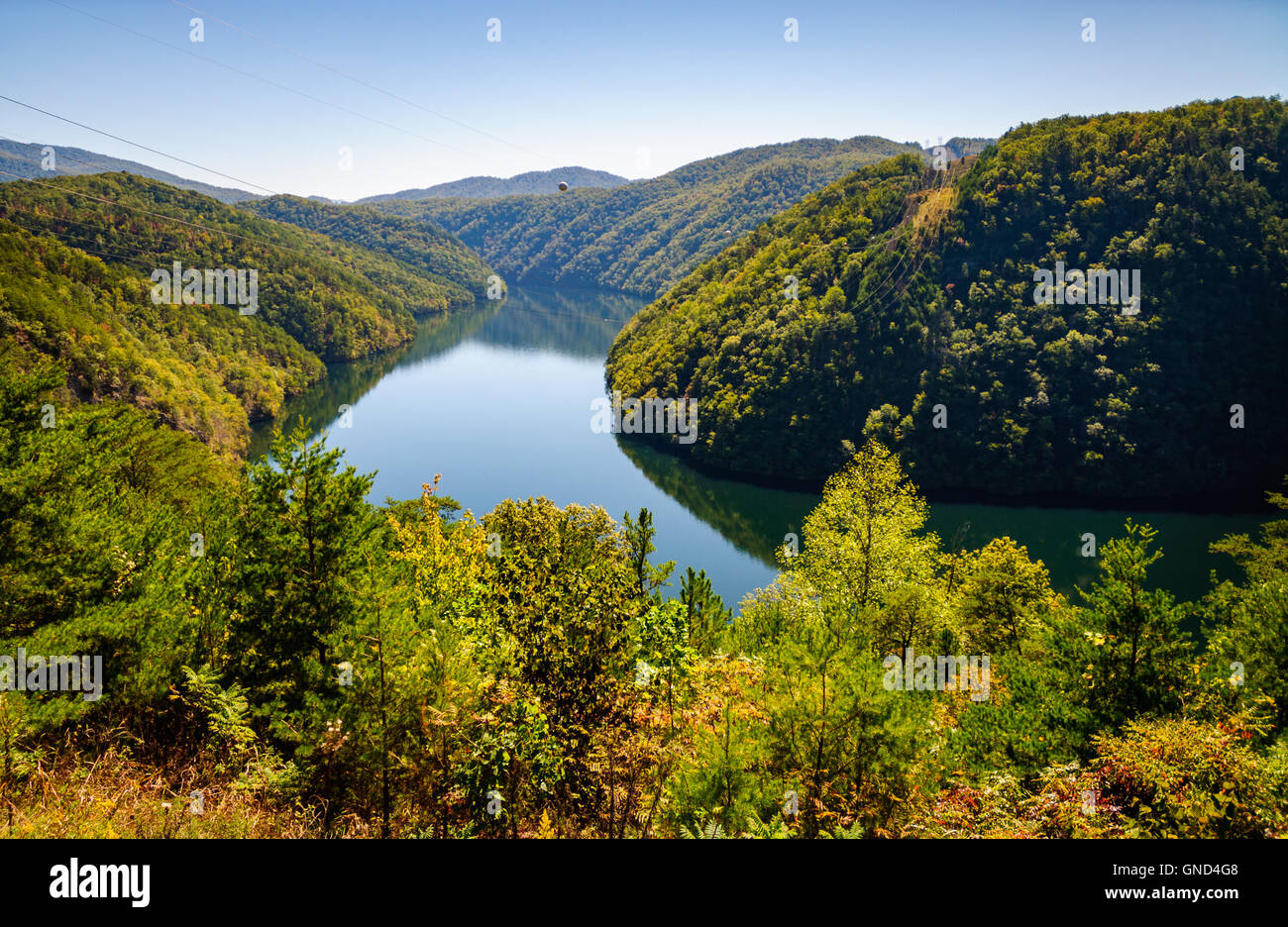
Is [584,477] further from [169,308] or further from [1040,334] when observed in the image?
[169,308]

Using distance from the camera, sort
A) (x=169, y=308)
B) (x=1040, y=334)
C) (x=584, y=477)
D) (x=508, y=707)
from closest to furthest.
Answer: (x=508, y=707) < (x=584, y=477) < (x=1040, y=334) < (x=169, y=308)

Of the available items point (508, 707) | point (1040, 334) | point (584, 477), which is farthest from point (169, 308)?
point (1040, 334)

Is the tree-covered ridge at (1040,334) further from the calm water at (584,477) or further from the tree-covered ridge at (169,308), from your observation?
the tree-covered ridge at (169,308)

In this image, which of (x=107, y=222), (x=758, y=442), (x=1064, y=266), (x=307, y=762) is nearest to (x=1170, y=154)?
(x=1064, y=266)

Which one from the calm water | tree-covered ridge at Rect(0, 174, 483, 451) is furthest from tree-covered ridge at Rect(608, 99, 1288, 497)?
tree-covered ridge at Rect(0, 174, 483, 451)

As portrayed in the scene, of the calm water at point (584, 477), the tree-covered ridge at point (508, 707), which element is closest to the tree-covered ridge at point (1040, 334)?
the calm water at point (584, 477)

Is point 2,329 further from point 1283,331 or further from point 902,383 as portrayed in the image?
point 1283,331
